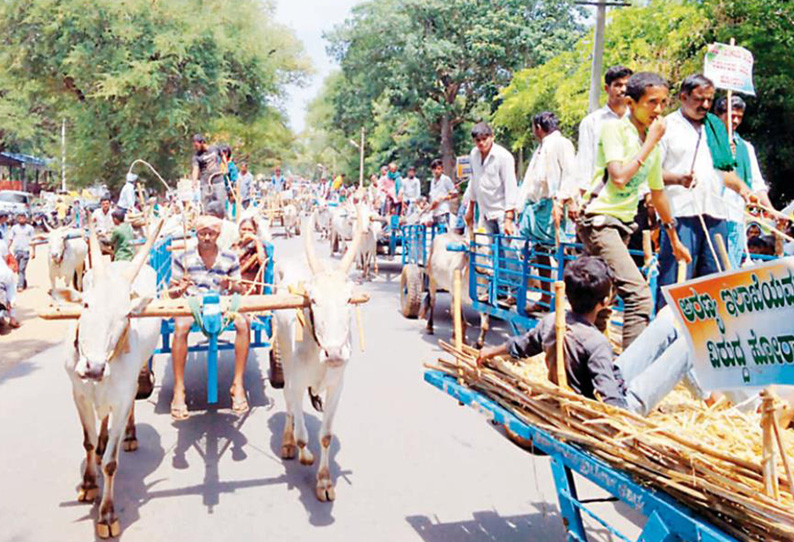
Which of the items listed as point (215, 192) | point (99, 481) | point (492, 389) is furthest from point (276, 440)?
point (215, 192)

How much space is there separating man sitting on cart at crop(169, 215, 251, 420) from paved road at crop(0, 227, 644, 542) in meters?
0.48

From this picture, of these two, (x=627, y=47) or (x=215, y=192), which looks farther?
(x=627, y=47)

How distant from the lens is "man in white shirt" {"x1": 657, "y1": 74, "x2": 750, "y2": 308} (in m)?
4.94

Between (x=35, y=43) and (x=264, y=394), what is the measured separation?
23.7 m

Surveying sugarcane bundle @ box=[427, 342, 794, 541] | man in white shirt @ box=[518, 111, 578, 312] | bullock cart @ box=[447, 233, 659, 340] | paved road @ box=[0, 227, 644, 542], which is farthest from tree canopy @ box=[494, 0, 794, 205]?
sugarcane bundle @ box=[427, 342, 794, 541]

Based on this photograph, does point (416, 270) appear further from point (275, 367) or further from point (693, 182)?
point (693, 182)

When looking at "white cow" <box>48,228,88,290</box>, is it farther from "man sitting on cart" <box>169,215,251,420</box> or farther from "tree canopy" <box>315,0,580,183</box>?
"tree canopy" <box>315,0,580,183</box>

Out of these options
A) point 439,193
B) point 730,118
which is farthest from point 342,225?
point 730,118

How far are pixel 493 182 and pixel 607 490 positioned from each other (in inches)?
221

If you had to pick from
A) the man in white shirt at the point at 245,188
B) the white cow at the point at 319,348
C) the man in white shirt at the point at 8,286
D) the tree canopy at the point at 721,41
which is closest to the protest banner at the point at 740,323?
the white cow at the point at 319,348

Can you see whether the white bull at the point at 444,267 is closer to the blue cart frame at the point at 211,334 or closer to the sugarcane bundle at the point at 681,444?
the blue cart frame at the point at 211,334

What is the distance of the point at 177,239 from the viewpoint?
25.2 ft

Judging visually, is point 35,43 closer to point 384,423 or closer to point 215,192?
point 215,192

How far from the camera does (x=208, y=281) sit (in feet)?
19.1
